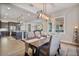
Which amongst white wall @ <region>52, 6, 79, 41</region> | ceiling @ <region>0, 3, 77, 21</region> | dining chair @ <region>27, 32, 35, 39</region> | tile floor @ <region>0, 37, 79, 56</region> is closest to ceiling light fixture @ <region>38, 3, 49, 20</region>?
ceiling @ <region>0, 3, 77, 21</region>

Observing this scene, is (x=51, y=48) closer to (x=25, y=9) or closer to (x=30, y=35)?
(x=30, y=35)

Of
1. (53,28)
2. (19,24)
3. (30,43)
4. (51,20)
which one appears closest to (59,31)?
(53,28)

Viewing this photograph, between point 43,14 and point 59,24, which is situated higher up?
point 43,14

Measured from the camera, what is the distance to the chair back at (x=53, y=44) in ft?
7.59

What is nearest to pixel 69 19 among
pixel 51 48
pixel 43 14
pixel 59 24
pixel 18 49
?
pixel 59 24

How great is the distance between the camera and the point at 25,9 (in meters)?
2.28

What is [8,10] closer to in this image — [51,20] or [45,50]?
[51,20]

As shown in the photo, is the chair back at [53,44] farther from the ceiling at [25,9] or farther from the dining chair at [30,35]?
the ceiling at [25,9]

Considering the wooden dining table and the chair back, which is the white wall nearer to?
the chair back

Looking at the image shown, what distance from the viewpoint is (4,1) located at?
7.40 ft

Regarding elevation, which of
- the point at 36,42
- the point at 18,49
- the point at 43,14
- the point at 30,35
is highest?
the point at 43,14

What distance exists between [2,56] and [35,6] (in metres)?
1.31

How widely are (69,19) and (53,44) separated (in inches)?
25.6

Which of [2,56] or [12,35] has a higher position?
[12,35]
